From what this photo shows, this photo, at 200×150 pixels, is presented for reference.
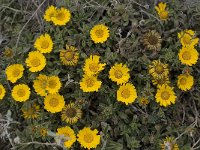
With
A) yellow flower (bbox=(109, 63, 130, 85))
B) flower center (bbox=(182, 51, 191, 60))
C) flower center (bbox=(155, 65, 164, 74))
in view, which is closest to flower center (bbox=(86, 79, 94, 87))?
yellow flower (bbox=(109, 63, 130, 85))

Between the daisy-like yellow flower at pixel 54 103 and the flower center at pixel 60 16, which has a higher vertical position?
the flower center at pixel 60 16

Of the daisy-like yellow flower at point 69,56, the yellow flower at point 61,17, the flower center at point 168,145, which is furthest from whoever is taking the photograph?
the yellow flower at point 61,17

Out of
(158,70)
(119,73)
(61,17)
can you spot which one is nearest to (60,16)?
(61,17)

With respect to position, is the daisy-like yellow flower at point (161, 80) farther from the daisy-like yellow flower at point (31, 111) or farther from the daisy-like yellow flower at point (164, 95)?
the daisy-like yellow flower at point (31, 111)

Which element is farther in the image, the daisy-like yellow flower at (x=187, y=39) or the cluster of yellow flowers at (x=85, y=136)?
the daisy-like yellow flower at (x=187, y=39)

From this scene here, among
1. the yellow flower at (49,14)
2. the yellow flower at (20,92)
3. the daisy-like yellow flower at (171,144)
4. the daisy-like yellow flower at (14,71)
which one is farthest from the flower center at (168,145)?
the yellow flower at (49,14)

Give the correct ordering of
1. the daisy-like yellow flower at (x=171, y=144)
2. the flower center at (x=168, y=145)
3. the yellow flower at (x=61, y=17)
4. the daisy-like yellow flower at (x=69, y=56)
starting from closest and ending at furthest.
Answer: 1. the flower center at (x=168, y=145)
2. the daisy-like yellow flower at (x=171, y=144)
3. the daisy-like yellow flower at (x=69, y=56)
4. the yellow flower at (x=61, y=17)

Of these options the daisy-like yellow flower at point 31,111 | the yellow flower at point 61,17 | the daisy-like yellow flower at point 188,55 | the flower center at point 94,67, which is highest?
the yellow flower at point 61,17

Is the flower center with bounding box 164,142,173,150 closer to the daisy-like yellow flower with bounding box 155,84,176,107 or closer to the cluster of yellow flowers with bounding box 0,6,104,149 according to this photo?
the daisy-like yellow flower with bounding box 155,84,176,107

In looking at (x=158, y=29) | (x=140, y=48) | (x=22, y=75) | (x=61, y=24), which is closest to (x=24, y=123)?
(x=22, y=75)
